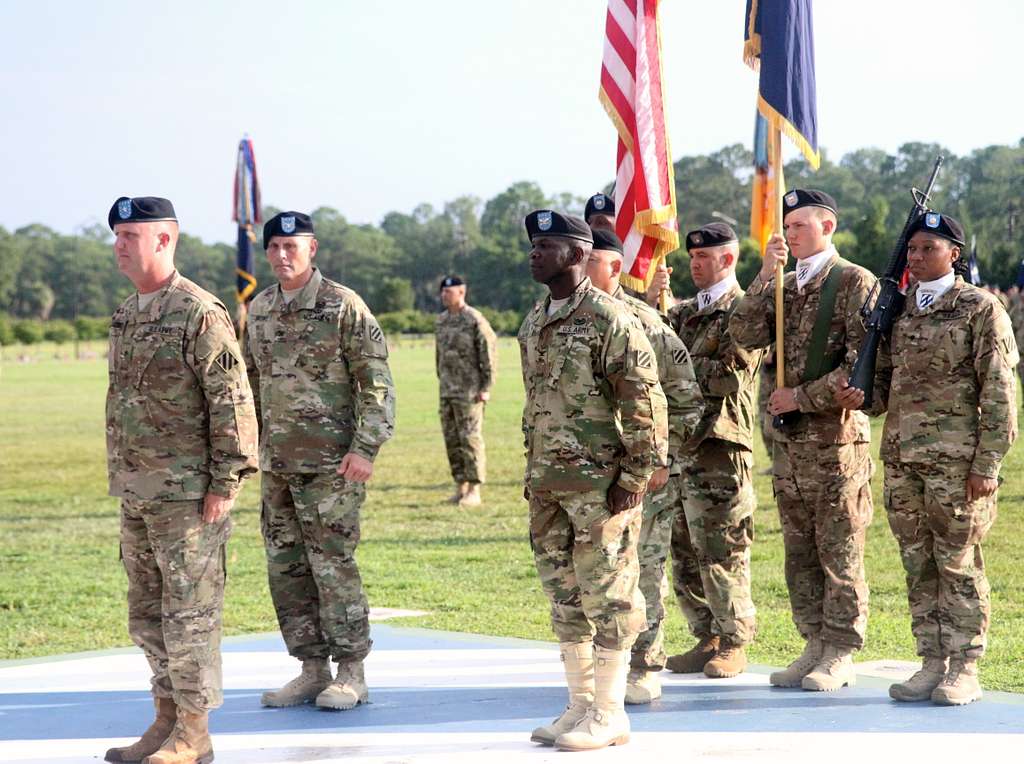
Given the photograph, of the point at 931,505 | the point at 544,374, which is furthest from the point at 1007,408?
the point at 544,374

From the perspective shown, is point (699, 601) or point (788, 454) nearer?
point (788, 454)

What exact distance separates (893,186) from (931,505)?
10405 centimetres

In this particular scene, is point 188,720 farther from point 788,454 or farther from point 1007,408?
point 1007,408

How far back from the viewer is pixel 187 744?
5184mm

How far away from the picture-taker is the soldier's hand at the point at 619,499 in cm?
534

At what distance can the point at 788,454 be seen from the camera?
249 inches

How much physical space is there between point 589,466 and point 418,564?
5.81 metres

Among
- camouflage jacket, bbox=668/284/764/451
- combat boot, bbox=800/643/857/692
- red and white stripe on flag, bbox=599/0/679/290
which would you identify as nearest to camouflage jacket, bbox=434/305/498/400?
red and white stripe on flag, bbox=599/0/679/290

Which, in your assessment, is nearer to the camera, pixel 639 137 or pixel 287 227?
pixel 287 227

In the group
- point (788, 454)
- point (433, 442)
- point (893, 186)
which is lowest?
point (433, 442)

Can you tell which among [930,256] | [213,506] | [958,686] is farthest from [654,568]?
[213,506]

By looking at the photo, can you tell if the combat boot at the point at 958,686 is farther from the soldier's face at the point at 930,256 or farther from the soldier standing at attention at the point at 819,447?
the soldier's face at the point at 930,256

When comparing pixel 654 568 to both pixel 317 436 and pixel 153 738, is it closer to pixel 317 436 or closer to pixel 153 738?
pixel 317 436

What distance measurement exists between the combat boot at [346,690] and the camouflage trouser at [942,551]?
8.13 feet
